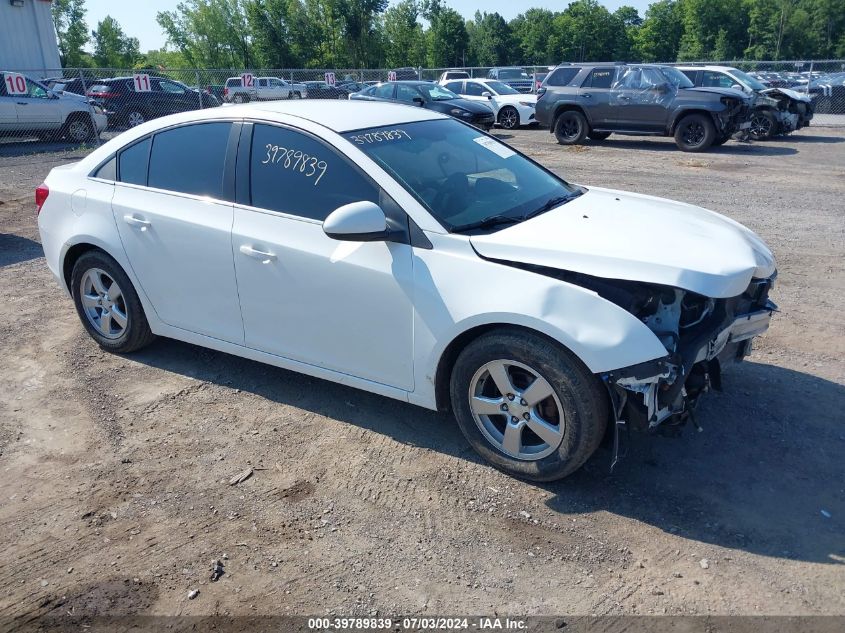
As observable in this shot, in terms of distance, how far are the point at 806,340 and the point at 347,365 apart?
339cm

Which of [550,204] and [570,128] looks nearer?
[550,204]

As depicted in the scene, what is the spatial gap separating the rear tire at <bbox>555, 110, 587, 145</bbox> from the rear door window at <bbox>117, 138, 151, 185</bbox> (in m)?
14.1

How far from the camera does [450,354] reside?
3703mm

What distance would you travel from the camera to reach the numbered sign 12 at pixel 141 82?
67.6 feet

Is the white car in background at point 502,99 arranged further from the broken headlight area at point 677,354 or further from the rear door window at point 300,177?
the broken headlight area at point 677,354

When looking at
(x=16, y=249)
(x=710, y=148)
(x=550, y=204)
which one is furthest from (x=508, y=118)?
(x=550, y=204)

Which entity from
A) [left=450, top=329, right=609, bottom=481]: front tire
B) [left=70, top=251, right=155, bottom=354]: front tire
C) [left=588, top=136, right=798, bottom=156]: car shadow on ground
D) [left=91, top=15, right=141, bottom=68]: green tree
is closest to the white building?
[left=588, top=136, right=798, bottom=156]: car shadow on ground

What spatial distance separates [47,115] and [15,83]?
0.96 m

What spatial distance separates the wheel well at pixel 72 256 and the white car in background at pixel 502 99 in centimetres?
1749

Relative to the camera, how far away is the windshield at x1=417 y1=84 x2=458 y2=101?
19.2 metres

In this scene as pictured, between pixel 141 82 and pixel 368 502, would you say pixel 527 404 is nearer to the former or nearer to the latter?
pixel 368 502

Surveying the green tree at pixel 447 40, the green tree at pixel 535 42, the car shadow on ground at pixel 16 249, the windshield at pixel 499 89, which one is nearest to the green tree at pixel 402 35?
the green tree at pixel 447 40

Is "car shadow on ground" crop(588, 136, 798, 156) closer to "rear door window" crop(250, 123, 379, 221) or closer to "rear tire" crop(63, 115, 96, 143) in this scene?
"rear tire" crop(63, 115, 96, 143)

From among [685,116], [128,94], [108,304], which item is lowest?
[108,304]
